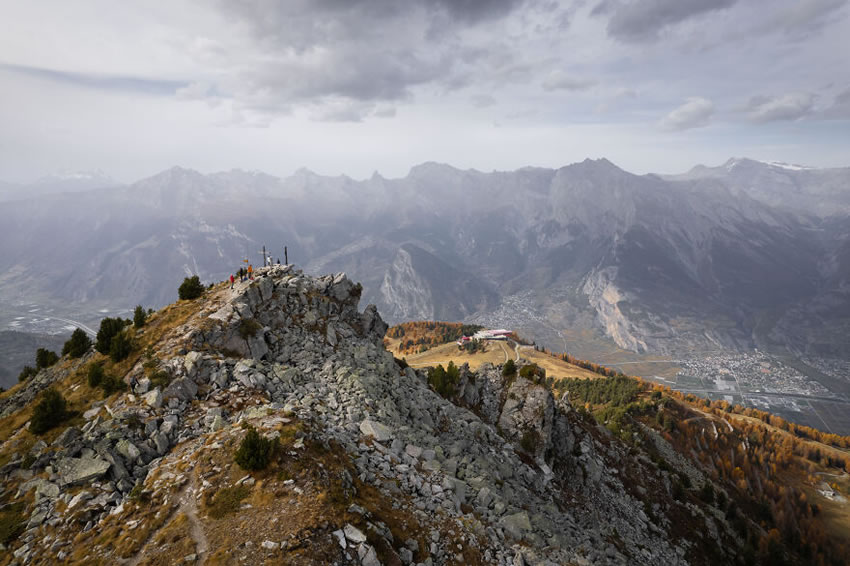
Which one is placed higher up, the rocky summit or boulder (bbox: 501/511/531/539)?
the rocky summit

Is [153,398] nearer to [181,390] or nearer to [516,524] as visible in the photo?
[181,390]

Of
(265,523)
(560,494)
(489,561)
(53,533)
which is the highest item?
(265,523)

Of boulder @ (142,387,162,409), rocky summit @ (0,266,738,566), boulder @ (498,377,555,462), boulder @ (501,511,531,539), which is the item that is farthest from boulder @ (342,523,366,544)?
boulder @ (498,377,555,462)

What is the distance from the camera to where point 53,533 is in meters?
21.5

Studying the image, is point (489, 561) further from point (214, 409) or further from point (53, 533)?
point (53, 533)

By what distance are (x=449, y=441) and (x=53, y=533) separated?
95.3ft

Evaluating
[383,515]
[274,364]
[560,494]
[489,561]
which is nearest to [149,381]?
[274,364]

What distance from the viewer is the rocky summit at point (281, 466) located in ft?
66.6

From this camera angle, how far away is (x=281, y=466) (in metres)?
23.2

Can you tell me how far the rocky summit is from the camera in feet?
66.6

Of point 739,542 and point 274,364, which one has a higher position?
point 274,364

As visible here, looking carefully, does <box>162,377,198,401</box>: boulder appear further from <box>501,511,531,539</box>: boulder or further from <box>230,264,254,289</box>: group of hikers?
<box>501,511,531,539</box>: boulder

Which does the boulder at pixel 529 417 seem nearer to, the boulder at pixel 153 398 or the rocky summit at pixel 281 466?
the rocky summit at pixel 281 466

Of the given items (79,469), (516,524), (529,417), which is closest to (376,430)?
(516,524)
